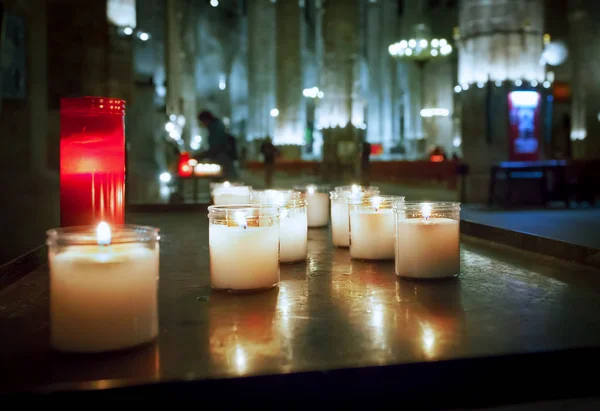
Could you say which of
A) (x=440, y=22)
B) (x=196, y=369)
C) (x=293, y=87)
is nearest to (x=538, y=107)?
(x=196, y=369)

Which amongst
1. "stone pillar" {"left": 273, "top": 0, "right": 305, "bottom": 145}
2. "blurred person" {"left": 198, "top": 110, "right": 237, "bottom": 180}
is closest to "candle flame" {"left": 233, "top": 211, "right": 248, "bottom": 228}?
"blurred person" {"left": 198, "top": 110, "right": 237, "bottom": 180}

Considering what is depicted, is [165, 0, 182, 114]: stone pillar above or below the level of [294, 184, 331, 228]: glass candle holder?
above

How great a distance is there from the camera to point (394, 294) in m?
2.39

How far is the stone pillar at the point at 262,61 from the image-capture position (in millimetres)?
31516

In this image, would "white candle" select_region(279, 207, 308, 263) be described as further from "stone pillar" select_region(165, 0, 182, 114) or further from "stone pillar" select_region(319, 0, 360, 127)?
"stone pillar" select_region(319, 0, 360, 127)

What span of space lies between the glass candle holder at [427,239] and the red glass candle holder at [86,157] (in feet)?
4.42

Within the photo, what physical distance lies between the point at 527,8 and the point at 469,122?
2287 mm

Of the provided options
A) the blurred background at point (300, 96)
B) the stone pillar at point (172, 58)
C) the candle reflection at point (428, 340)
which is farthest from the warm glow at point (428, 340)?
the stone pillar at point (172, 58)

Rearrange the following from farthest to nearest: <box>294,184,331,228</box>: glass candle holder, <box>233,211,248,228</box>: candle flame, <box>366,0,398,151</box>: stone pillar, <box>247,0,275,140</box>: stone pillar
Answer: <box>366,0,398,151</box>: stone pillar
<box>247,0,275,140</box>: stone pillar
<box>294,184,331,228</box>: glass candle holder
<box>233,211,248,228</box>: candle flame

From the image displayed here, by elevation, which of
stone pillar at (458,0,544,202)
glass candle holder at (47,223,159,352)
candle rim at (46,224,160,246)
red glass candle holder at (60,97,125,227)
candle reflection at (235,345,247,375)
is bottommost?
candle reflection at (235,345,247,375)

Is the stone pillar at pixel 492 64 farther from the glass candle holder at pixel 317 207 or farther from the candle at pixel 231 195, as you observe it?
the candle at pixel 231 195

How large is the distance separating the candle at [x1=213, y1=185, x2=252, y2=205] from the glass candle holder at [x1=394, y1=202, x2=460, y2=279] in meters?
1.81

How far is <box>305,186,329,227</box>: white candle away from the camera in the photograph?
466 cm

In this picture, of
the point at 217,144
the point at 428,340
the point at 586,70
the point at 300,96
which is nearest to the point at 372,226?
the point at 428,340
